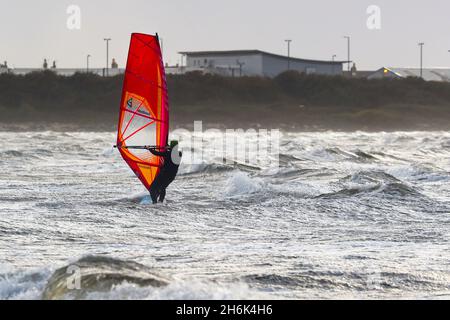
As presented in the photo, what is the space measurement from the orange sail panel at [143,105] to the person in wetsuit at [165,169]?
281 mm

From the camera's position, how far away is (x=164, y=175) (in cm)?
1659

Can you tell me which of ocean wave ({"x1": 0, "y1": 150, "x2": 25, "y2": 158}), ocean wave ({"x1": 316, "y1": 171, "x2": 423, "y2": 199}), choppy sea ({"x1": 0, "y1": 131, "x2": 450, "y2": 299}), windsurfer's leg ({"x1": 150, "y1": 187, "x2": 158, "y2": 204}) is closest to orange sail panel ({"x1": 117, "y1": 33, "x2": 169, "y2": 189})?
windsurfer's leg ({"x1": 150, "y1": 187, "x2": 158, "y2": 204})

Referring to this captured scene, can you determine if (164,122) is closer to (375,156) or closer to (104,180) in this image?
(104,180)

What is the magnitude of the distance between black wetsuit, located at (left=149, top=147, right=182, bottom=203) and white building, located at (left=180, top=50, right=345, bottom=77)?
63826 mm

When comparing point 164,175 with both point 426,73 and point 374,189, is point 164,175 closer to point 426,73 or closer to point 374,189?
point 374,189

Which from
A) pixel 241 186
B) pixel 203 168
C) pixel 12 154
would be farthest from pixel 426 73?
pixel 241 186

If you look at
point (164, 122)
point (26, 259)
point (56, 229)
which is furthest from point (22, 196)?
point (26, 259)

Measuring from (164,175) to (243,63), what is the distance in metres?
68.2

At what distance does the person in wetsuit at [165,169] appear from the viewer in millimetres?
16484

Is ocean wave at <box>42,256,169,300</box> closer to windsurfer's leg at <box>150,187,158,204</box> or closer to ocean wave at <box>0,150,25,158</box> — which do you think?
windsurfer's leg at <box>150,187,158,204</box>

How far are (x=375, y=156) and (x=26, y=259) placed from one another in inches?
944

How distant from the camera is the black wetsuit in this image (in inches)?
651
